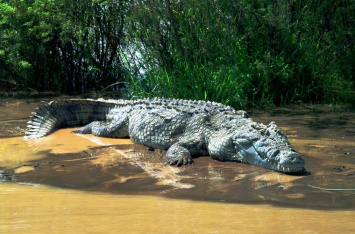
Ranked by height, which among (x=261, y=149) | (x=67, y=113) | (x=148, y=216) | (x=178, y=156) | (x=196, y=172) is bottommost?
(x=148, y=216)

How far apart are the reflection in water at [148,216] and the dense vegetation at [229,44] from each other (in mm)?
4959

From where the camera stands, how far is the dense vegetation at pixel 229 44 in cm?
978

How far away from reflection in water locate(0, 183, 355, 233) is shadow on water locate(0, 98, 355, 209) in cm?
25

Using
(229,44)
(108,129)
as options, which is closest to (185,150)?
(108,129)

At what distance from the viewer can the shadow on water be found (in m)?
4.90

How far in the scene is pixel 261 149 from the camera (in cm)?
591

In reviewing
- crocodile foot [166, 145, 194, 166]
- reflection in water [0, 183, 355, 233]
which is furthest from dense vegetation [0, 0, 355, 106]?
reflection in water [0, 183, 355, 233]

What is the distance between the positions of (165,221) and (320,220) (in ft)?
3.58

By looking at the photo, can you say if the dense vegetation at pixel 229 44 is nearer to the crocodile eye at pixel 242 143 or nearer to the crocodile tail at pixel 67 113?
the crocodile tail at pixel 67 113

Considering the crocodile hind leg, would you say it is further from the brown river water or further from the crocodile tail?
the crocodile tail

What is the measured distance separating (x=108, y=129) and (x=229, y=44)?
3.02 meters

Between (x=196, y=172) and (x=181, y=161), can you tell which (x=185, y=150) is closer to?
(x=181, y=161)

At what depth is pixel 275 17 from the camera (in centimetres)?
957

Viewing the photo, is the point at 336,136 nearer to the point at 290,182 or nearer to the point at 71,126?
the point at 290,182
